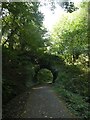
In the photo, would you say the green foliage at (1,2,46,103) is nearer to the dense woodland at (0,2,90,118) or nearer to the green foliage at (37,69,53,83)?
the dense woodland at (0,2,90,118)

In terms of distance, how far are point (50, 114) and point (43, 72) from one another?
3300 centimetres

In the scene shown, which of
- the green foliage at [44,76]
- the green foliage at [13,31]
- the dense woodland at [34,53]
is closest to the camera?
the green foliage at [13,31]

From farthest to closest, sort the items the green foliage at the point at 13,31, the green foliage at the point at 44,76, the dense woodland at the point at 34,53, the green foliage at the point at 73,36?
1. the green foliage at the point at 44,76
2. the green foliage at the point at 73,36
3. the dense woodland at the point at 34,53
4. the green foliage at the point at 13,31

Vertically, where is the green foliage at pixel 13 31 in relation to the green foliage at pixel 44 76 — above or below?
above

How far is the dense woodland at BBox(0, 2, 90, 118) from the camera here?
14.7 meters

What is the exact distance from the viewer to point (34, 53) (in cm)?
2508

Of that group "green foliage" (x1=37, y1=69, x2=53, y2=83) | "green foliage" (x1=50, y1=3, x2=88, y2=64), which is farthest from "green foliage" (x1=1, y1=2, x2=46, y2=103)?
"green foliage" (x1=37, y1=69, x2=53, y2=83)

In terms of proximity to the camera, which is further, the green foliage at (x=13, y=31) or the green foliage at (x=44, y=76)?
the green foliage at (x=44, y=76)

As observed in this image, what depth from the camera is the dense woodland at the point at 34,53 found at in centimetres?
1470

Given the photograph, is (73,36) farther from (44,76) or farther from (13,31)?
(13,31)

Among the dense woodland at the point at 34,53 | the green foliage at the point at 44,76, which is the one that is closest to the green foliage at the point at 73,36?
the dense woodland at the point at 34,53

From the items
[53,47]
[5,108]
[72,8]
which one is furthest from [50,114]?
[53,47]

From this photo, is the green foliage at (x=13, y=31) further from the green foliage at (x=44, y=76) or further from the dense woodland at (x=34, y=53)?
the green foliage at (x=44, y=76)

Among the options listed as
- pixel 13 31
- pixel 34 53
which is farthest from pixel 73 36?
pixel 13 31
